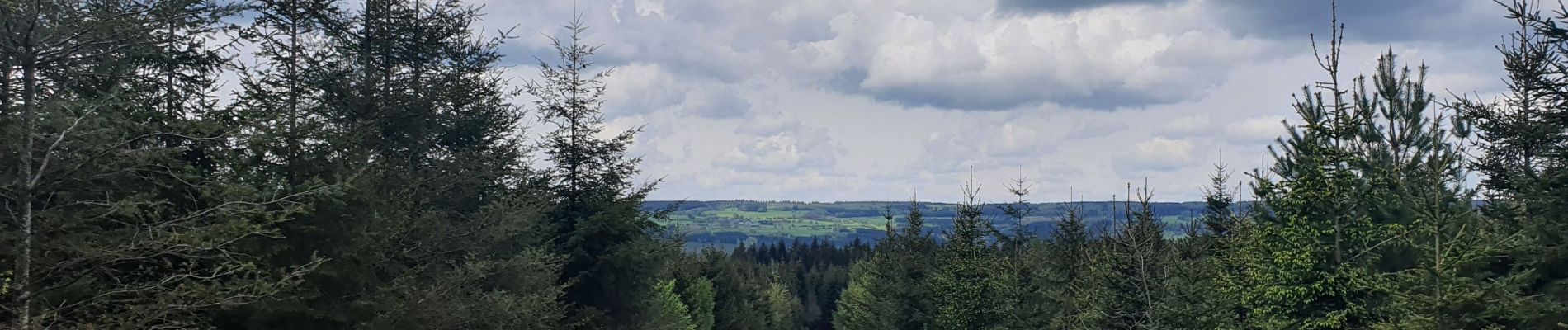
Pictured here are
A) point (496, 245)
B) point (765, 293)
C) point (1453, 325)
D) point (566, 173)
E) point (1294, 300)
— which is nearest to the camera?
point (1453, 325)

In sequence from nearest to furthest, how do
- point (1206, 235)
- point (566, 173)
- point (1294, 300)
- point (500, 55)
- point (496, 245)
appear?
1. point (1294, 300)
2. point (496, 245)
3. point (500, 55)
4. point (566, 173)
5. point (1206, 235)

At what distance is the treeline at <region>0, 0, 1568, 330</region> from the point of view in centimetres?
831

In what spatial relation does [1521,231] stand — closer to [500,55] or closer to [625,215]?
[625,215]

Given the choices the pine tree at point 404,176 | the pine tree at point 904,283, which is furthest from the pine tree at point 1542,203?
the pine tree at point 904,283

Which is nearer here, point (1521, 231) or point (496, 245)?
point (1521, 231)

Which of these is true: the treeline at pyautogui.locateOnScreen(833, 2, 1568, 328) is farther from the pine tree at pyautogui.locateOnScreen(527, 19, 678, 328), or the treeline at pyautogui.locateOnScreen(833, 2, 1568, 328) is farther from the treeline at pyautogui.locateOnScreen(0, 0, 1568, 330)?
the pine tree at pyautogui.locateOnScreen(527, 19, 678, 328)

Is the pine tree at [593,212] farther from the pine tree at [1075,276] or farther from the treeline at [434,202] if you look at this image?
the pine tree at [1075,276]

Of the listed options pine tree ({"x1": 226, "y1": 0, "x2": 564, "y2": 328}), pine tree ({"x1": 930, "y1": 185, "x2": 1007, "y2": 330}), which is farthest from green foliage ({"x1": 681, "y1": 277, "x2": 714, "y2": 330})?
pine tree ({"x1": 226, "y1": 0, "x2": 564, "y2": 328})

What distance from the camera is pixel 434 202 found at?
57.4ft

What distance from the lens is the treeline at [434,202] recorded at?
27.3 ft

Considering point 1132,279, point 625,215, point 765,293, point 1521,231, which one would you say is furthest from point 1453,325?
point 765,293

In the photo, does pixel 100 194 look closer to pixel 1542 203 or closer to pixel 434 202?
pixel 434 202

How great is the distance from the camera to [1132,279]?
790 inches

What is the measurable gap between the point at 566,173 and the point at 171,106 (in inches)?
455
